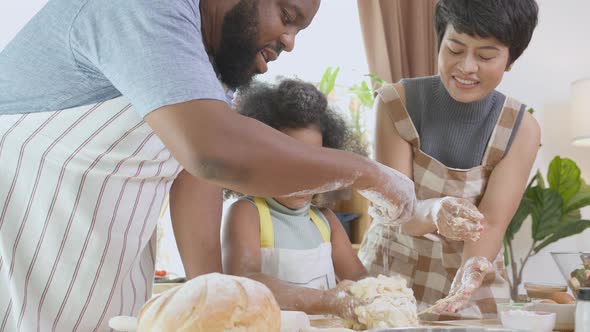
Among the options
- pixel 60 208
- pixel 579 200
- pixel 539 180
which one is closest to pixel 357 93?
pixel 539 180

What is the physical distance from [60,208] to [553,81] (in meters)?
3.56

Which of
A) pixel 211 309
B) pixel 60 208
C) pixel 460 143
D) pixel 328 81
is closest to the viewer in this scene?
pixel 211 309

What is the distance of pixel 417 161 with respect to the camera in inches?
73.3

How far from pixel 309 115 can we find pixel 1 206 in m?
0.91

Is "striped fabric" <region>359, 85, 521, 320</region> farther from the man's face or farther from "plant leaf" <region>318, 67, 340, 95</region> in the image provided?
"plant leaf" <region>318, 67, 340, 95</region>

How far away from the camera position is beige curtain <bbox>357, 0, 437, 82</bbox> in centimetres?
371

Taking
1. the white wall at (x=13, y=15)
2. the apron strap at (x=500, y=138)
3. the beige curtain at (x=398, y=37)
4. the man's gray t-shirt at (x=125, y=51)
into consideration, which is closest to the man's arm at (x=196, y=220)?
the man's gray t-shirt at (x=125, y=51)

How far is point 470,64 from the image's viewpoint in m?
1.70

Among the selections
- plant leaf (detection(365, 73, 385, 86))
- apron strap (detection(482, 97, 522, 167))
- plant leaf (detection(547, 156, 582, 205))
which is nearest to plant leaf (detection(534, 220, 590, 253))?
plant leaf (detection(547, 156, 582, 205))

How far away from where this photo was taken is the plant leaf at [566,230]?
3.57 meters

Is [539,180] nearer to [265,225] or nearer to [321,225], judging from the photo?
[321,225]

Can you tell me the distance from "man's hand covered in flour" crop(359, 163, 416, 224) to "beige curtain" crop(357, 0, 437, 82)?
8.44 ft

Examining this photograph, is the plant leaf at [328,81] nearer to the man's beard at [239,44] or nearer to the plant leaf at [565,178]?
the plant leaf at [565,178]

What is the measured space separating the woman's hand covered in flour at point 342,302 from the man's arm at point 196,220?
0.25m
